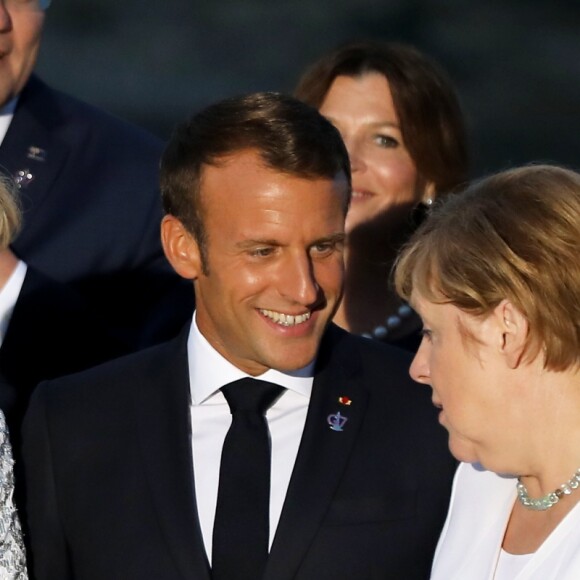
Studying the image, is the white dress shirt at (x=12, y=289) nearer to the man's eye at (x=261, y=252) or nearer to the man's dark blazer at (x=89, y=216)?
the man's dark blazer at (x=89, y=216)

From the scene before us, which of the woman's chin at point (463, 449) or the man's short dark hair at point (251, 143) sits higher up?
the man's short dark hair at point (251, 143)

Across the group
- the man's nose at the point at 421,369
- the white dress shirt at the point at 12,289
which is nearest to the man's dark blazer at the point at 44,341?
the white dress shirt at the point at 12,289

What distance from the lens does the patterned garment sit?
2621mm

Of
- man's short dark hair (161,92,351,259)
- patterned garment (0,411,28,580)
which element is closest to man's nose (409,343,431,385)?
man's short dark hair (161,92,351,259)

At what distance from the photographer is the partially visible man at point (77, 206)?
11.4ft

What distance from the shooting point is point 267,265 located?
2.80 metres

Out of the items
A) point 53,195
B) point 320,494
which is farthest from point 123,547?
point 53,195

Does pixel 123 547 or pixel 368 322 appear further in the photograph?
pixel 368 322

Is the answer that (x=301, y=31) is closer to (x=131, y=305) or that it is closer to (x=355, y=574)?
(x=131, y=305)

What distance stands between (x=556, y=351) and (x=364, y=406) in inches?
25.1

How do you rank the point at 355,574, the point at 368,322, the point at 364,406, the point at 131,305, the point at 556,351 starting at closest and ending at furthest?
the point at 556,351, the point at 355,574, the point at 364,406, the point at 131,305, the point at 368,322

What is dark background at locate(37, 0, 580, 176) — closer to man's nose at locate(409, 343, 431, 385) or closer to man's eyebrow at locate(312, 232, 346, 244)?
man's eyebrow at locate(312, 232, 346, 244)

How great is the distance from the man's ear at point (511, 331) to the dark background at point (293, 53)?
458 centimetres


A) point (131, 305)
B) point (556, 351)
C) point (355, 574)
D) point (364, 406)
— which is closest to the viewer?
point (556, 351)
